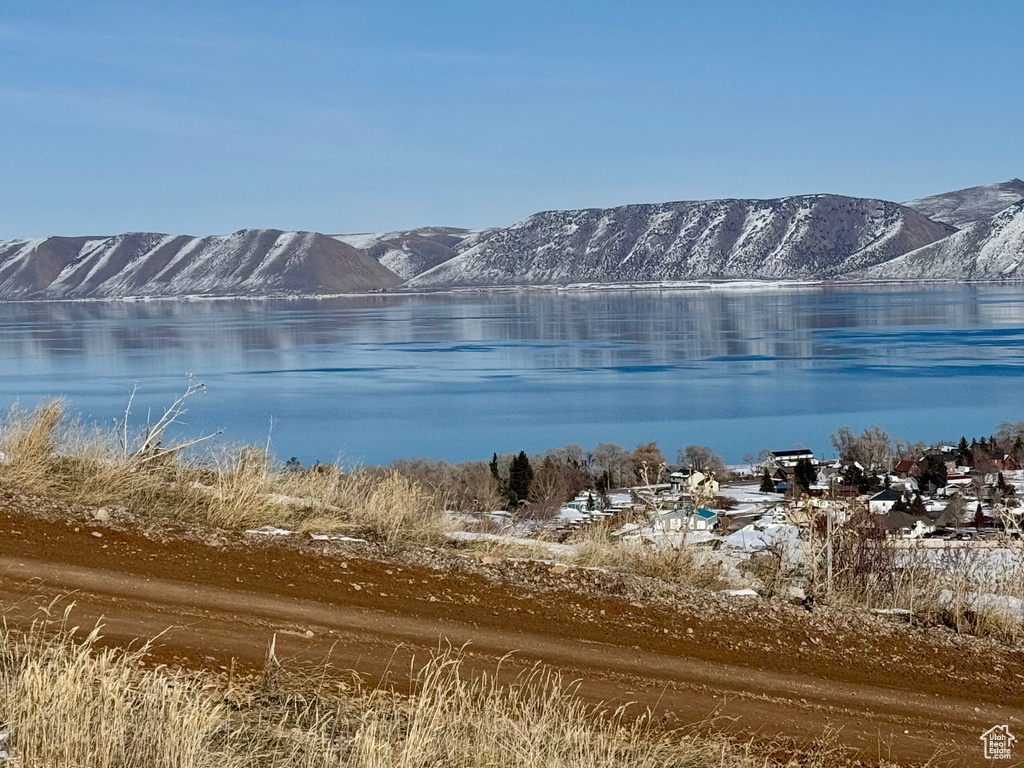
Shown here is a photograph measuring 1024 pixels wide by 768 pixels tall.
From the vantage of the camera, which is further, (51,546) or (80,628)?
(51,546)

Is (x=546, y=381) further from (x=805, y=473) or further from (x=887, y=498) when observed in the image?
(x=887, y=498)

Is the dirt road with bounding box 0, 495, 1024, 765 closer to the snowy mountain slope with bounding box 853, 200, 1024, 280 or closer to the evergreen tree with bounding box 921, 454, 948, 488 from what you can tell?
the evergreen tree with bounding box 921, 454, 948, 488

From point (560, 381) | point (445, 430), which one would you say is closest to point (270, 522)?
point (445, 430)

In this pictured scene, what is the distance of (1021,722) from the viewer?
13.7 ft

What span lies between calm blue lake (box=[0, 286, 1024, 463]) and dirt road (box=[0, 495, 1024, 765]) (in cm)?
1972

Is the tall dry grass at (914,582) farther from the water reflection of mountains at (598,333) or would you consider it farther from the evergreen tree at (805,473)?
the water reflection of mountains at (598,333)

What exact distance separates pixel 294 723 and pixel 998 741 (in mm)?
2497

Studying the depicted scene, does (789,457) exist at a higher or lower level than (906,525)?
lower

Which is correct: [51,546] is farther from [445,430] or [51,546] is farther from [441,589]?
[445,430]

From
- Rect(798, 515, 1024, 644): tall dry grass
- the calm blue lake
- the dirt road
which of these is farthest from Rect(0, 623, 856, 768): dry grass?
the calm blue lake

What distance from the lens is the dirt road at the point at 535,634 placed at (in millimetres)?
4004

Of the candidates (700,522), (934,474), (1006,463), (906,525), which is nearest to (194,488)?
(700,522)

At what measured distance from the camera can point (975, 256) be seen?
181875 mm

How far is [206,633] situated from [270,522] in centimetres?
222
